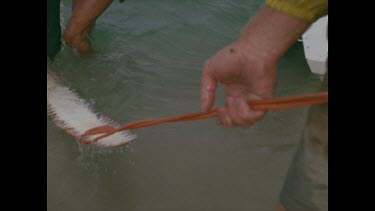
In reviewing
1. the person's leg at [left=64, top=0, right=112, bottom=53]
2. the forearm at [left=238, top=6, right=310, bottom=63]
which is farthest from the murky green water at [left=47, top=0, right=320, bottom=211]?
the forearm at [left=238, top=6, right=310, bottom=63]

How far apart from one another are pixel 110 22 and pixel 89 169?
1.99 m

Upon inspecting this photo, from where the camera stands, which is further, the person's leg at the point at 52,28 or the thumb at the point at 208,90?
the person's leg at the point at 52,28

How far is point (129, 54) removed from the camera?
325cm

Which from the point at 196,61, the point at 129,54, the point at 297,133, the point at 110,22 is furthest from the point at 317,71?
the point at 110,22

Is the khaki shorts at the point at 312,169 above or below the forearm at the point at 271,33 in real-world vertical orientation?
below

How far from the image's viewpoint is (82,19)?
8.41ft

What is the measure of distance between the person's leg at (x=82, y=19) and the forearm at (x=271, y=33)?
1506mm

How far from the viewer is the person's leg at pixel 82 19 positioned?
99.4 inches

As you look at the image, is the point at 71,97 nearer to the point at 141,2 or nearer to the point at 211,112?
the point at 211,112

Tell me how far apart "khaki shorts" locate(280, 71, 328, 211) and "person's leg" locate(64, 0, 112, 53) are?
169 cm

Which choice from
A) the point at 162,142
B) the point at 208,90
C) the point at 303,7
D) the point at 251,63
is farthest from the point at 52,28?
the point at 303,7

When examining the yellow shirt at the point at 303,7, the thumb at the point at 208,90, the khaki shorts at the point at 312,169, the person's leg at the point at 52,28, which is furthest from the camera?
the person's leg at the point at 52,28

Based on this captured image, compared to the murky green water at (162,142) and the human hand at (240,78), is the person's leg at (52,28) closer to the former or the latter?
the murky green water at (162,142)

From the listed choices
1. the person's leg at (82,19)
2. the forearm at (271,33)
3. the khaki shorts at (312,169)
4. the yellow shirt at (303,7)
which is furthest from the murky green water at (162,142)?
the yellow shirt at (303,7)
